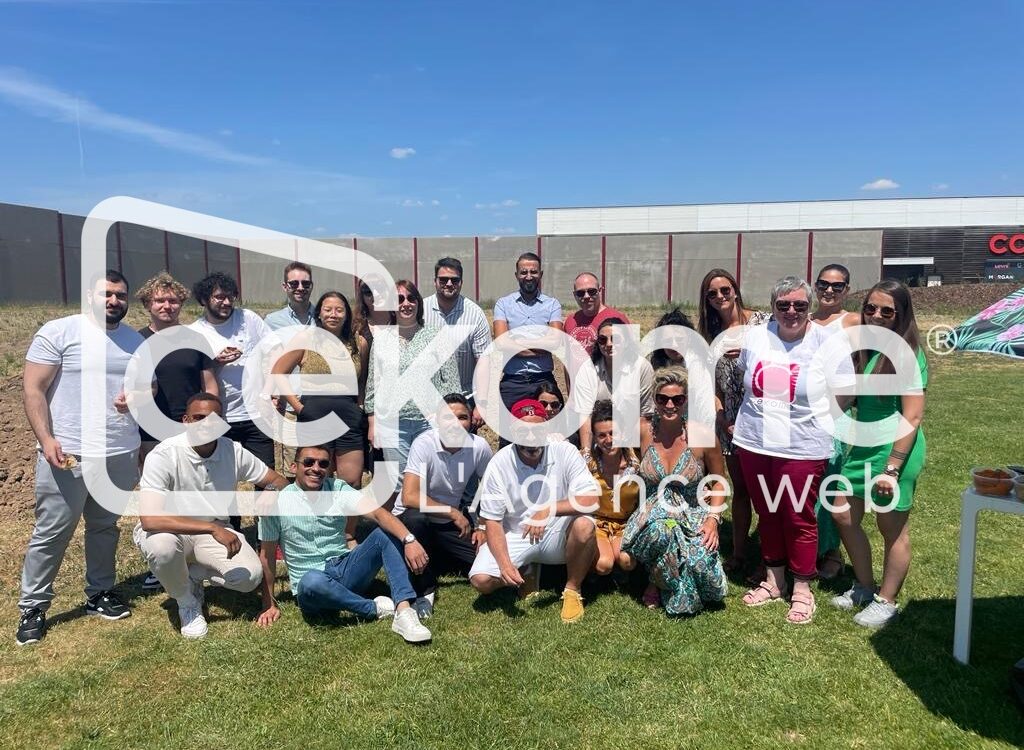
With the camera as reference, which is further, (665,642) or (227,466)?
(227,466)

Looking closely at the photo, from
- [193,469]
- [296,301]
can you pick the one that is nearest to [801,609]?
[193,469]

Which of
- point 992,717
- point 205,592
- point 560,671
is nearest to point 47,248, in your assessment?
point 205,592

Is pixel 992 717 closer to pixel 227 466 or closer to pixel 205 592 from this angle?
pixel 227 466

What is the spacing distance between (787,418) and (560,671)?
1.79 meters

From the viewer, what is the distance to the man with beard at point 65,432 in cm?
362

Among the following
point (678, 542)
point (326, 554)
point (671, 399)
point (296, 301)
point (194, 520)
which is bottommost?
point (326, 554)

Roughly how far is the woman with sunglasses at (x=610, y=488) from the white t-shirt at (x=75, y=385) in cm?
279

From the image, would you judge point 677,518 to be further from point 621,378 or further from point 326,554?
point 326,554

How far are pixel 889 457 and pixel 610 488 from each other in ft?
5.19

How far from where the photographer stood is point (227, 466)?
3984 millimetres

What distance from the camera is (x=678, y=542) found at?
3.80 meters

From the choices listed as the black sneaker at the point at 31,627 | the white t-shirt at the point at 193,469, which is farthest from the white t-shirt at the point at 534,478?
the black sneaker at the point at 31,627

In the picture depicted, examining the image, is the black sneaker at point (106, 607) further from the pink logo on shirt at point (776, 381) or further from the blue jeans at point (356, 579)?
the pink logo on shirt at point (776, 381)

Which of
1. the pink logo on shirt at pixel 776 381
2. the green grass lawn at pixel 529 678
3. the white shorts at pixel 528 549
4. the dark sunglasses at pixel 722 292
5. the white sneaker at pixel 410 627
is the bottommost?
the green grass lawn at pixel 529 678
